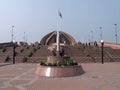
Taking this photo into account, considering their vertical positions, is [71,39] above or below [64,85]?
above

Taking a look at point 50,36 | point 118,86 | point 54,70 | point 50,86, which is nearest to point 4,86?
point 50,86

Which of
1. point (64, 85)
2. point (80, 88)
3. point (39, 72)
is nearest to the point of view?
point (80, 88)

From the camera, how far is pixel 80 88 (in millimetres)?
10836

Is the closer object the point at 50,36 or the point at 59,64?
the point at 59,64

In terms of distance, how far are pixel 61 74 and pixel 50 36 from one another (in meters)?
53.0

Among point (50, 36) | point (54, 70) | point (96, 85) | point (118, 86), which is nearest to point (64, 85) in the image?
point (96, 85)

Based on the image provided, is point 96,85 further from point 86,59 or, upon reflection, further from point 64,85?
point 86,59

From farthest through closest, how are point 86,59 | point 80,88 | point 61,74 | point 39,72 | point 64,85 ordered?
point 86,59 < point 39,72 < point 61,74 < point 64,85 < point 80,88

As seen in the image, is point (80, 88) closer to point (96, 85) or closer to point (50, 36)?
point (96, 85)

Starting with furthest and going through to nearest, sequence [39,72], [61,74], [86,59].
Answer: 1. [86,59]
2. [39,72]
3. [61,74]

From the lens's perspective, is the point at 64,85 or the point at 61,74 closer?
the point at 64,85

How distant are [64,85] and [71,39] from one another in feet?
185

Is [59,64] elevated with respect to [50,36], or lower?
lower

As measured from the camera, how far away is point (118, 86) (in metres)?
11.4
